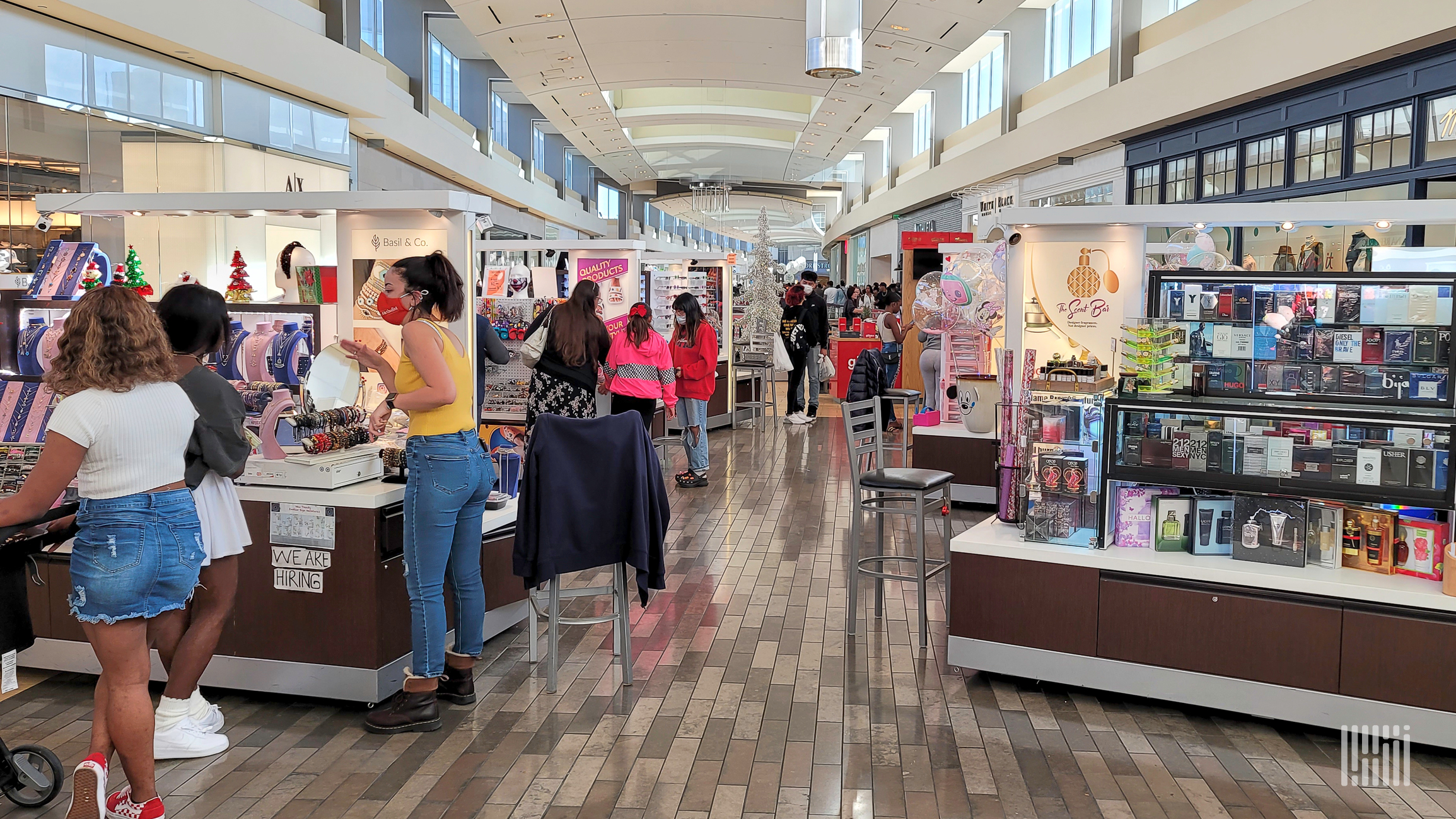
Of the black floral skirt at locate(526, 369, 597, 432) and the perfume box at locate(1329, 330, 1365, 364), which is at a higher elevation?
the perfume box at locate(1329, 330, 1365, 364)

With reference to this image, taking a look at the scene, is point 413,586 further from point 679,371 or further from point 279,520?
point 679,371

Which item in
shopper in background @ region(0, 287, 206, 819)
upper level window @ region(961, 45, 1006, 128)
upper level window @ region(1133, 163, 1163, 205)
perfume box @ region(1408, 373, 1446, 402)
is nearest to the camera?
shopper in background @ region(0, 287, 206, 819)

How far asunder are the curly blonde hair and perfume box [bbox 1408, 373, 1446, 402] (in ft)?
13.7

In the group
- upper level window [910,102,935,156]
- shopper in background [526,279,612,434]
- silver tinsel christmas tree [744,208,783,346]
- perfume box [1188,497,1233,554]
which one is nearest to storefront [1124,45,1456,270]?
perfume box [1188,497,1233,554]

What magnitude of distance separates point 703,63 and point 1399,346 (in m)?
11.3

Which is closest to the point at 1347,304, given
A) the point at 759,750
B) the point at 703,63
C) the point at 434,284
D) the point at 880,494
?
the point at 880,494

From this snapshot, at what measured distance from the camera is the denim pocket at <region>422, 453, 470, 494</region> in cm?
348

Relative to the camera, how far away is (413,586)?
355cm

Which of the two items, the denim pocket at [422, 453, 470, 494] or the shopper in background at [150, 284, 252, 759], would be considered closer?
the shopper in background at [150, 284, 252, 759]

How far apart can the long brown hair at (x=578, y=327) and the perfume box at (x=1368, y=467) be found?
4024 mm

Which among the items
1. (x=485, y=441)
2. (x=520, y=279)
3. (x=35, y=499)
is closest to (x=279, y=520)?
(x=35, y=499)

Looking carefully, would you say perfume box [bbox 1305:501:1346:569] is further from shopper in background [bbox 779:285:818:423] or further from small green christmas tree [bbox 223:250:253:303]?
shopper in background [bbox 779:285:818:423]

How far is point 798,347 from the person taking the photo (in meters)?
12.9

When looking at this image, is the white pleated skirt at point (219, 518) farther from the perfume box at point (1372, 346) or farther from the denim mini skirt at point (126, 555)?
the perfume box at point (1372, 346)
